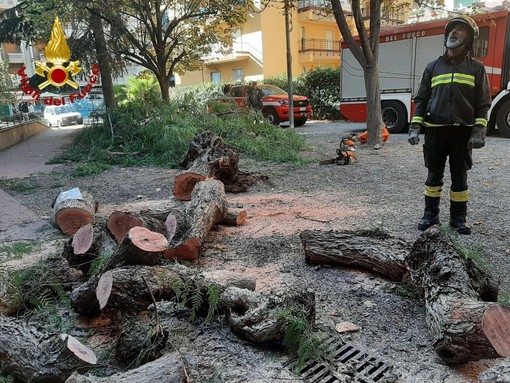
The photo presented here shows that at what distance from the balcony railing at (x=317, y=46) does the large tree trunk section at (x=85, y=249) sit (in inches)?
1181

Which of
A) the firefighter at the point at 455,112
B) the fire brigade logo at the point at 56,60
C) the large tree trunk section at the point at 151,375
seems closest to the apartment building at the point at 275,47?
the fire brigade logo at the point at 56,60

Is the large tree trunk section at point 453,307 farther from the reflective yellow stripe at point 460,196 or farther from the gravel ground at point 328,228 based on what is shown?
the reflective yellow stripe at point 460,196

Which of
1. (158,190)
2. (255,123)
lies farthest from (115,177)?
(255,123)

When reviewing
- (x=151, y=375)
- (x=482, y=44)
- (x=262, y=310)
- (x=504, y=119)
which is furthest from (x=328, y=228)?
(x=482, y=44)

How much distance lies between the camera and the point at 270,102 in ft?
59.0

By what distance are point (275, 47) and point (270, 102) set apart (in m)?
13.7

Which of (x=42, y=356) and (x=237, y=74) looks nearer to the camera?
(x=42, y=356)

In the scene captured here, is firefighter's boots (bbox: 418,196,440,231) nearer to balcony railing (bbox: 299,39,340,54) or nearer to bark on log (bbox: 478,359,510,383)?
bark on log (bbox: 478,359,510,383)

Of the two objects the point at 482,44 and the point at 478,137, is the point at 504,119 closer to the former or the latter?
the point at 482,44

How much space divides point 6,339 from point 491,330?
2639 millimetres

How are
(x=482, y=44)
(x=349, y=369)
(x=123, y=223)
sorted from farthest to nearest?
(x=482, y=44) < (x=123, y=223) < (x=349, y=369)

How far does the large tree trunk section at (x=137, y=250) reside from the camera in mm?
2984

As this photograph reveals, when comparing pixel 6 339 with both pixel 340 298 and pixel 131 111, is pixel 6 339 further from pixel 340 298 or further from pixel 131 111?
pixel 131 111

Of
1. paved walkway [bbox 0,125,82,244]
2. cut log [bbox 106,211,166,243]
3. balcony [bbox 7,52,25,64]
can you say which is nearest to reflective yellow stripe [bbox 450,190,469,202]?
cut log [bbox 106,211,166,243]
